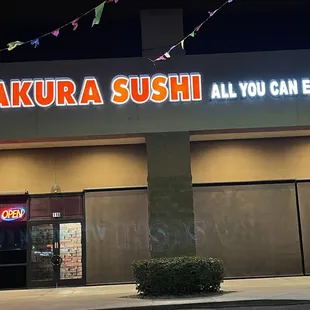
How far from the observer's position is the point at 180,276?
1279 cm

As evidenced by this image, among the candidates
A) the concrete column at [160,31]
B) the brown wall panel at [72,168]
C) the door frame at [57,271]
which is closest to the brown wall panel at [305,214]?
the brown wall panel at [72,168]

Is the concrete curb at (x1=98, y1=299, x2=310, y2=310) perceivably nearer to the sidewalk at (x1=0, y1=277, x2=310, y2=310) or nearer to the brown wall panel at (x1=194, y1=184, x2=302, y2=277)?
the sidewalk at (x1=0, y1=277, x2=310, y2=310)

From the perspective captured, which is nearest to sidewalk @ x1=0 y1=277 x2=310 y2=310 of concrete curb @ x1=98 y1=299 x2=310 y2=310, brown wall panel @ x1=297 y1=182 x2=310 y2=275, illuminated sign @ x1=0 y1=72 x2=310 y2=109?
concrete curb @ x1=98 y1=299 x2=310 y2=310

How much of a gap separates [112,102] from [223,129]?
3.55m

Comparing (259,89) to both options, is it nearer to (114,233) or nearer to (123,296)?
(114,233)

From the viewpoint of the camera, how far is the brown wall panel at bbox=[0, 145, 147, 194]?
58.2 ft

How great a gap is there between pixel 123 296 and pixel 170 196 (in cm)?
330

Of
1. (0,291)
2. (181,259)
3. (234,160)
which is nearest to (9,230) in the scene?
(0,291)

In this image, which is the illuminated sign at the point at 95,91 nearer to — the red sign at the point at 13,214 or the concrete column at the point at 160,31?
the concrete column at the point at 160,31

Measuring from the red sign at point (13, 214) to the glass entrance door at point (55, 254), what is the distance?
0.50m

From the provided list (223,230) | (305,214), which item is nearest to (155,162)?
(223,230)

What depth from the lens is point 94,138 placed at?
51.6ft

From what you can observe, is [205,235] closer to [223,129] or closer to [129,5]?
[223,129]

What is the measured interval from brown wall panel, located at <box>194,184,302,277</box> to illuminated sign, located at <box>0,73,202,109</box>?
4.06 metres
